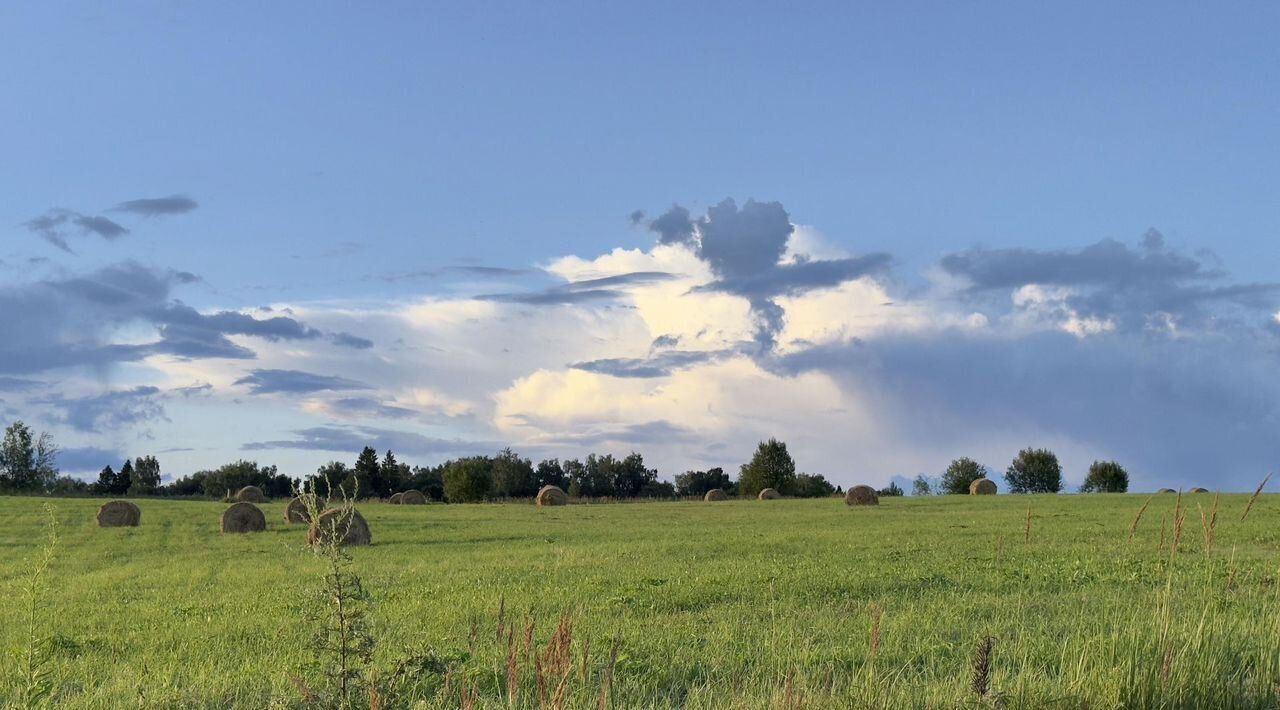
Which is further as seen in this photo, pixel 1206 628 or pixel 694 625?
pixel 694 625

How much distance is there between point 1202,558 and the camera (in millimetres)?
21078

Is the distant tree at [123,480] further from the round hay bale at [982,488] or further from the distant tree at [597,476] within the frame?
the round hay bale at [982,488]

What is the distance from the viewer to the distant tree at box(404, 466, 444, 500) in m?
134

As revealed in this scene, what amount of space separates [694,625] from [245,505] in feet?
114

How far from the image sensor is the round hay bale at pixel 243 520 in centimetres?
4222

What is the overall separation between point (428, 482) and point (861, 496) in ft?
287

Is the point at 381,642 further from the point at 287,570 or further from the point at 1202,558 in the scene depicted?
the point at 1202,558

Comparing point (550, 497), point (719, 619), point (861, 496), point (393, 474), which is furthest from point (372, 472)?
A: point (719, 619)

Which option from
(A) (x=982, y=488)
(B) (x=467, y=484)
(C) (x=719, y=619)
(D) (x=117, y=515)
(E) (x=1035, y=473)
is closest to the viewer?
(C) (x=719, y=619)

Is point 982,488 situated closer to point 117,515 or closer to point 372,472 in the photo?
point 117,515

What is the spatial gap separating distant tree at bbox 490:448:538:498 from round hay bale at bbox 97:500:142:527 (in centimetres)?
8695

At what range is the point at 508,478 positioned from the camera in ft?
459

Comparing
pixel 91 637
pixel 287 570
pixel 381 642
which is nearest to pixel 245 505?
pixel 287 570

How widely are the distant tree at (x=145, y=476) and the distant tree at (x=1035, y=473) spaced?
370ft
